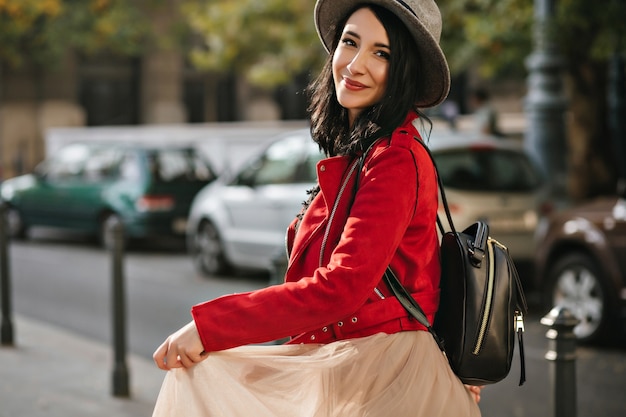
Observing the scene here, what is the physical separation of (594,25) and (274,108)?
2409 cm

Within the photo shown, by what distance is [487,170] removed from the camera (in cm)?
1037

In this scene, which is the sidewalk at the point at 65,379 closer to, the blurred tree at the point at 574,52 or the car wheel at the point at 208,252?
the car wheel at the point at 208,252

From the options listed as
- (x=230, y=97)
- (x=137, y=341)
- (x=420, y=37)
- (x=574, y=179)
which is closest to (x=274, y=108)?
(x=230, y=97)

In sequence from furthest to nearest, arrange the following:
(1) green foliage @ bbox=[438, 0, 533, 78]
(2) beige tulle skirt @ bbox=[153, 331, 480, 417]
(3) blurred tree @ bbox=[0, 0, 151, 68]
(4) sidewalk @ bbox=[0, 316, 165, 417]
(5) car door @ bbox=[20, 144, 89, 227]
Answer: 1. (3) blurred tree @ bbox=[0, 0, 151, 68]
2. (5) car door @ bbox=[20, 144, 89, 227]
3. (1) green foliage @ bbox=[438, 0, 533, 78]
4. (4) sidewalk @ bbox=[0, 316, 165, 417]
5. (2) beige tulle skirt @ bbox=[153, 331, 480, 417]

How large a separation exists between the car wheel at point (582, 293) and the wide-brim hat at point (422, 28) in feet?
19.0

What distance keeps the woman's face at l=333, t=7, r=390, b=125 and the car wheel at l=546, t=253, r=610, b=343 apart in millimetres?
5895

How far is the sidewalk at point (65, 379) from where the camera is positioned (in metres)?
6.14

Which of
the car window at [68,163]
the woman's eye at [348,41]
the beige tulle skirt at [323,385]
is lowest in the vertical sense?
the car window at [68,163]

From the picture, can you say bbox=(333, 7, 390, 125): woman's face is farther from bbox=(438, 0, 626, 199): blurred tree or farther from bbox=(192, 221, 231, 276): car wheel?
bbox=(438, 0, 626, 199): blurred tree

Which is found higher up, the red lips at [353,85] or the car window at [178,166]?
the red lips at [353,85]

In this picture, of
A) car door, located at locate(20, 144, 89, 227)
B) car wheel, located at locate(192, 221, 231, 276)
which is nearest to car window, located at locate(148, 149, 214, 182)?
car door, located at locate(20, 144, 89, 227)

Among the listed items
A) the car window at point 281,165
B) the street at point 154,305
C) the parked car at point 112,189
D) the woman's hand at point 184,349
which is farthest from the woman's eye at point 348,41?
the parked car at point 112,189

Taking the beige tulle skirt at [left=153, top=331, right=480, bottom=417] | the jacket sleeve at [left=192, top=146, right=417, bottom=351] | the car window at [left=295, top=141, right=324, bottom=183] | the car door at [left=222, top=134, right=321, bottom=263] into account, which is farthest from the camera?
the car door at [left=222, top=134, right=321, bottom=263]

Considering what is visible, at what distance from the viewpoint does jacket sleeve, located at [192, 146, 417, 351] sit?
2.40 metres
